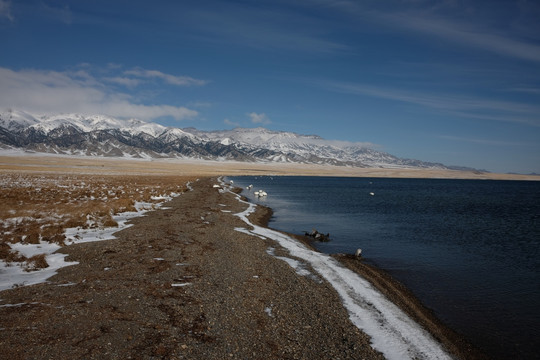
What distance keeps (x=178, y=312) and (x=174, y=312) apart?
111 millimetres

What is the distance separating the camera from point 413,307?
1184 centimetres

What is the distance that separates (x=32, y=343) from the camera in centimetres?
714

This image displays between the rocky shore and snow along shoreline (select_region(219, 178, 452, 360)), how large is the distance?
1.32ft

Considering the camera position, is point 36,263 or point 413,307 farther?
point 36,263

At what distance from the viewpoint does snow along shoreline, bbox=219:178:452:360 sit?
8.63 metres

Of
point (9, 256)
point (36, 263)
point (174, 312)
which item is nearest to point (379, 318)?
point (174, 312)

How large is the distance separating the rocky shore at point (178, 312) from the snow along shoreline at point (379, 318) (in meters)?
0.40

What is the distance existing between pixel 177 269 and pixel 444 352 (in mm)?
9655

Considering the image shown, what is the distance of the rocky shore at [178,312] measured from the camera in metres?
7.48

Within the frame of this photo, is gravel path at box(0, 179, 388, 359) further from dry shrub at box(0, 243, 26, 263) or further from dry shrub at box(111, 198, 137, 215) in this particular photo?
Result: dry shrub at box(111, 198, 137, 215)

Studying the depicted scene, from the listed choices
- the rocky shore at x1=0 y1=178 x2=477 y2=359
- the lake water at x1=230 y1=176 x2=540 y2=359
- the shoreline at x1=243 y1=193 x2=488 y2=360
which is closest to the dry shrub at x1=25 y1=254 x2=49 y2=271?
the rocky shore at x1=0 y1=178 x2=477 y2=359

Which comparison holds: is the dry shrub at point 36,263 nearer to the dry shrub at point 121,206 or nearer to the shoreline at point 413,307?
the dry shrub at point 121,206

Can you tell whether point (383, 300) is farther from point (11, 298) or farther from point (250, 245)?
point (11, 298)

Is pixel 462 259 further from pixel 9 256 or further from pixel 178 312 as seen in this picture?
pixel 9 256
